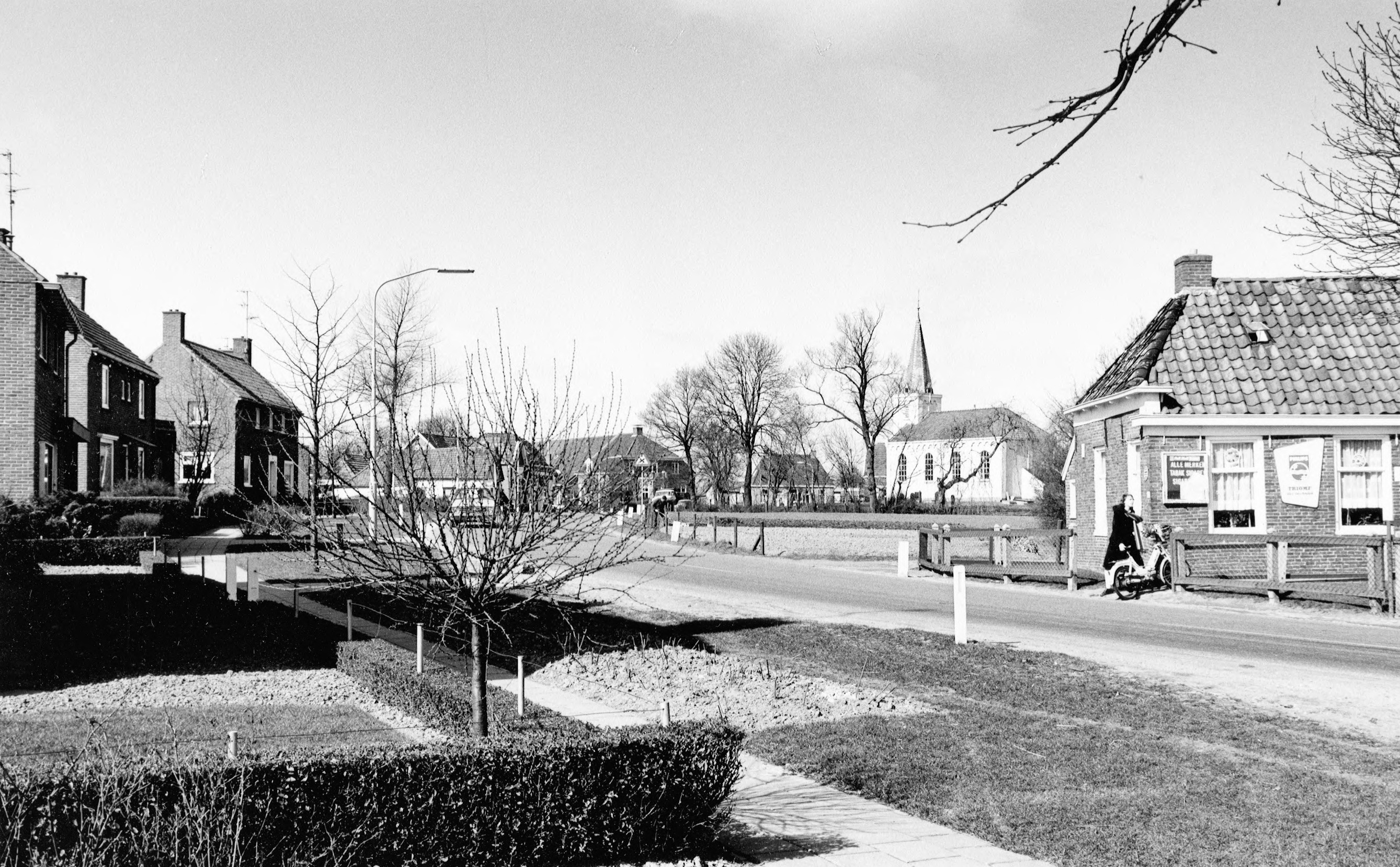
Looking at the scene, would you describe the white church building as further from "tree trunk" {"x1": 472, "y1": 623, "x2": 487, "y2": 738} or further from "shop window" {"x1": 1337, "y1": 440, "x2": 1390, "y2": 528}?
"tree trunk" {"x1": 472, "y1": 623, "x2": 487, "y2": 738}

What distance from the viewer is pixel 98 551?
2509 cm

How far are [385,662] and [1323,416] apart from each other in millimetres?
19052

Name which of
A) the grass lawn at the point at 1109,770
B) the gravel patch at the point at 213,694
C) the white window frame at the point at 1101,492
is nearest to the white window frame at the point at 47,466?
the gravel patch at the point at 213,694

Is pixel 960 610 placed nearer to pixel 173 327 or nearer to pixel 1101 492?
pixel 1101 492

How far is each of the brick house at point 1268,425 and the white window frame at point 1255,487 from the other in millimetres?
21

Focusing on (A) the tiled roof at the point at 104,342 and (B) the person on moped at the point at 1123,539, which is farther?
(A) the tiled roof at the point at 104,342

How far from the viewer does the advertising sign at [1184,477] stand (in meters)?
23.2

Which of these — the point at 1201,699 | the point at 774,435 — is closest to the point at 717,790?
the point at 1201,699

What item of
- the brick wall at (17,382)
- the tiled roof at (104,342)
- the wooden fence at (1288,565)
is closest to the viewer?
the wooden fence at (1288,565)

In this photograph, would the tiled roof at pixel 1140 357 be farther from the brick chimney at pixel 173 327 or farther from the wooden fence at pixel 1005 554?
the brick chimney at pixel 173 327

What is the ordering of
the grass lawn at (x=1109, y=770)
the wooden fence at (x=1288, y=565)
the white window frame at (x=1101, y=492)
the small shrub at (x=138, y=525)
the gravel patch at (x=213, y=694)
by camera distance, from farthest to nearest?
the small shrub at (x=138, y=525), the white window frame at (x=1101, y=492), the wooden fence at (x=1288, y=565), the gravel patch at (x=213, y=694), the grass lawn at (x=1109, y=770)

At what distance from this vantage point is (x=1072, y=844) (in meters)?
6.47

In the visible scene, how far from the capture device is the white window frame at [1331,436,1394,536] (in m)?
23.0

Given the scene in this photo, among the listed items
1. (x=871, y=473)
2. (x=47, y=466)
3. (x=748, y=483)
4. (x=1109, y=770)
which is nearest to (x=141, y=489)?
(x=47, y=466)
